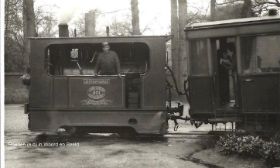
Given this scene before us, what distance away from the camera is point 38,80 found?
423 inches

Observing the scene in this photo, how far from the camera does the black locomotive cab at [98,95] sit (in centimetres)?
1041

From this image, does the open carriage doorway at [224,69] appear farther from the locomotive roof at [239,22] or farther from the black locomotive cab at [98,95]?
the black locomotive cab at [98,95]

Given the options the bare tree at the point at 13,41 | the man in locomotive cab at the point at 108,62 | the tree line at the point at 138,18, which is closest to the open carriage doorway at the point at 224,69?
the man in locomotive cab at the point at 108,62

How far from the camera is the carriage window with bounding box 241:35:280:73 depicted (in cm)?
954

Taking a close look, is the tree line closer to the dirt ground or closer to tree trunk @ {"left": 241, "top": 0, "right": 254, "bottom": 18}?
tree trunk @ {"left": 241, "top": 0, "right": 254, "bottom": 18}

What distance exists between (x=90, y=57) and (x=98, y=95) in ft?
6.39

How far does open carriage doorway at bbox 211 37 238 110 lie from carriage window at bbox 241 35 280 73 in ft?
1.18

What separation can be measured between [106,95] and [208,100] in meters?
2.44

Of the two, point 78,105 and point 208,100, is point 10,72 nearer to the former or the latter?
point 78,105

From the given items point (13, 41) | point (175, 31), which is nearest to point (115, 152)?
point (175, 31)

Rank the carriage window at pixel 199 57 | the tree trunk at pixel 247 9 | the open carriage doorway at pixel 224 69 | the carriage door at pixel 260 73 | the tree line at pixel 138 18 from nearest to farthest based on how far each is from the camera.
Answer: the carriage door at pixel 260 73 < the open carriage doorway at pixel 224 69 < the carriage window at pixel 199 57 < the tree trunk at pixel 247 9 < the tree line at pixel 138 18

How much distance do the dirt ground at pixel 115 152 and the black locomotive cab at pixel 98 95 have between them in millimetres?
466

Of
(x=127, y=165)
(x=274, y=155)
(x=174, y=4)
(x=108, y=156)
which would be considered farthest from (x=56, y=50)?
(x=174, y=4)

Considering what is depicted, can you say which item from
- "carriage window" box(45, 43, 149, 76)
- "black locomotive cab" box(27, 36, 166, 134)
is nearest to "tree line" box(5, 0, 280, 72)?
"carriage window" box(45, 43, 149, 76)
